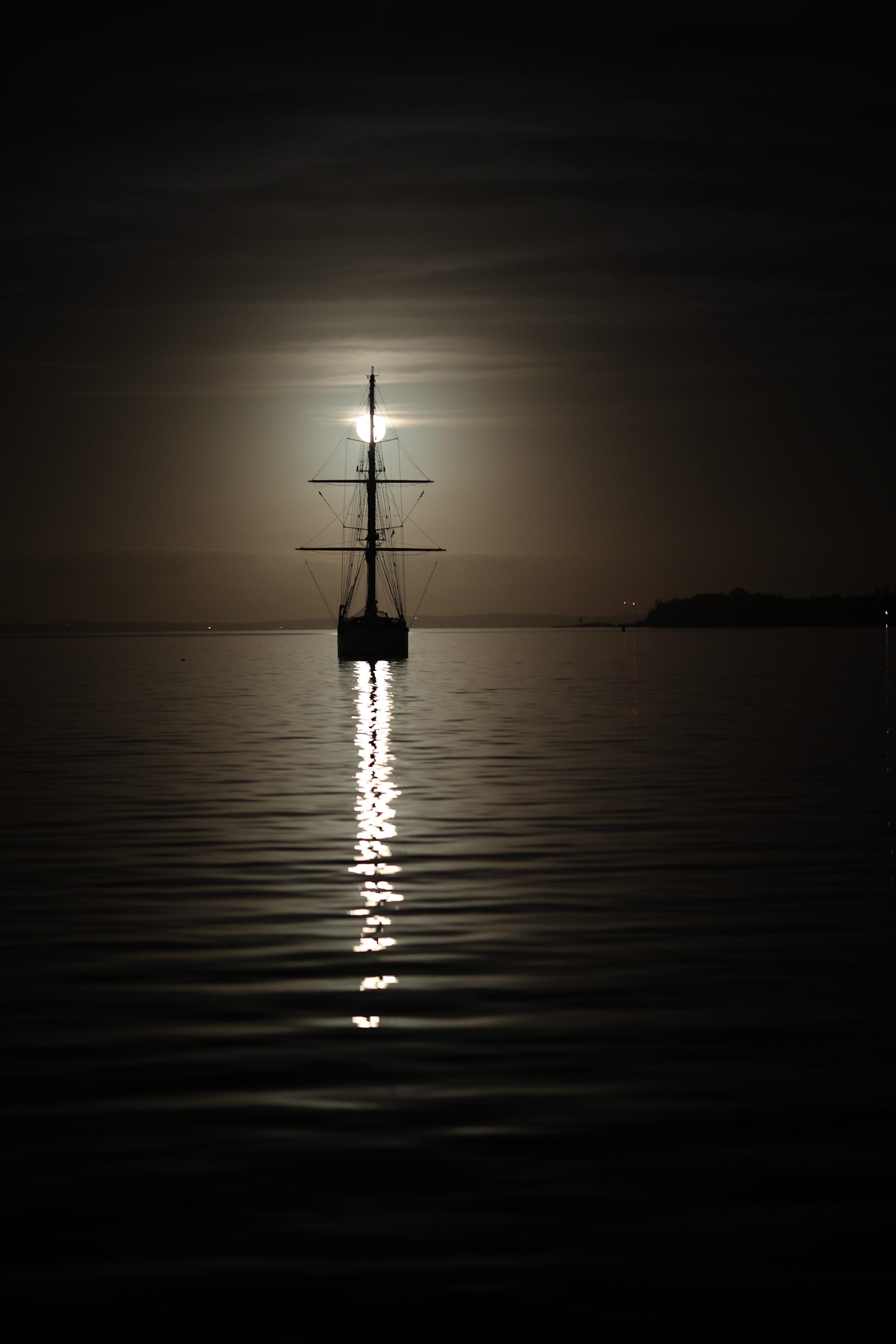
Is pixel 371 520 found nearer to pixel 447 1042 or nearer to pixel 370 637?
pixel 370 637

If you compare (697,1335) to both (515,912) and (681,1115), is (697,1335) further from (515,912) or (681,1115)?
(515,912)

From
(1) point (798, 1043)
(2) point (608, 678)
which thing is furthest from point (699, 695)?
(1) point (798, 1043)

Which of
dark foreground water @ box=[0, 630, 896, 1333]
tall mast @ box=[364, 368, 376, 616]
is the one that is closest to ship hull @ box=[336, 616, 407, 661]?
tall mast @ box=[364, 368, 376, 616]

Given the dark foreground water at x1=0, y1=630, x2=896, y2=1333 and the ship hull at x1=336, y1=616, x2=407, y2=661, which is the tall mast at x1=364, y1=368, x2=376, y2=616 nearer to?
the ship hull at x1=336, y1=616, x2=407, y2=661

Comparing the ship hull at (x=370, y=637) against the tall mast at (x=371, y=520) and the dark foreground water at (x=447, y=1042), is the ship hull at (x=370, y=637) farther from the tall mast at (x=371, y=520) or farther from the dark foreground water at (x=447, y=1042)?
the dark foreground water at (x=447, y=1042)

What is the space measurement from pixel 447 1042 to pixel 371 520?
10516 cm

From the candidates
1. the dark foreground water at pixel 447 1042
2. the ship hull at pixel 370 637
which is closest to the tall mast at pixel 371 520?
the ship hull at pixel 370 637

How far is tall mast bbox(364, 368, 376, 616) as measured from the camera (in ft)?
373

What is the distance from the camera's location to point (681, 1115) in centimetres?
888

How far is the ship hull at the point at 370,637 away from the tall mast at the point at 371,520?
5.91 ft

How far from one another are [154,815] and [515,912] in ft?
33.4

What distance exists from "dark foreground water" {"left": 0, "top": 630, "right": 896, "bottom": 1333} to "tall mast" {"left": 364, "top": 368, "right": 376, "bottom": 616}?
85791 millimetres

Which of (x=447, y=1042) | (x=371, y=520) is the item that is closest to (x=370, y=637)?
(x=371, y=520)

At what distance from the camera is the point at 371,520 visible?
376 ft
